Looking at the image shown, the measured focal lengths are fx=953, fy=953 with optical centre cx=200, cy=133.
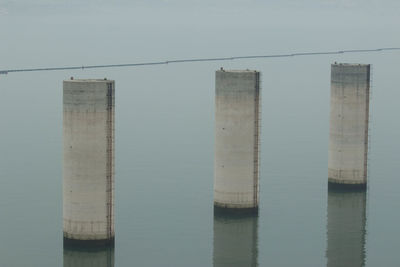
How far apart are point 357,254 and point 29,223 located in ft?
63.8

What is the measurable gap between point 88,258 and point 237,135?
11852 mm

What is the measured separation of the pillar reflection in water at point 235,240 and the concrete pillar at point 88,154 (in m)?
7.48

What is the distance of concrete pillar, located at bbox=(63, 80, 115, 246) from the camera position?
4769cm

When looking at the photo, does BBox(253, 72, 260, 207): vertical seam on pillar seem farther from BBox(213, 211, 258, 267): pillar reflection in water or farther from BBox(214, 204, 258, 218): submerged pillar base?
BBox(213, 211, 258, 267): pillar reflection in water

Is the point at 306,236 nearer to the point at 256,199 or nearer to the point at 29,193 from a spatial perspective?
the point at 256,199

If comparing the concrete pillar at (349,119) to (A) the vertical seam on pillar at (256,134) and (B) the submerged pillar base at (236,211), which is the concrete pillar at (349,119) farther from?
(A) the vertical seam on pillar at (256,134)

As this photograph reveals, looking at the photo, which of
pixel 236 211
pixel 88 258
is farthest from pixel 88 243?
pixel 236 211

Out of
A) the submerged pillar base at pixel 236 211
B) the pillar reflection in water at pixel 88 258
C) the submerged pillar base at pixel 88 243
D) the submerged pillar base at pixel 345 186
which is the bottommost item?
the pillar reflection in water at pixel 88 258

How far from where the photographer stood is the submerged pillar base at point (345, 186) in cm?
6506

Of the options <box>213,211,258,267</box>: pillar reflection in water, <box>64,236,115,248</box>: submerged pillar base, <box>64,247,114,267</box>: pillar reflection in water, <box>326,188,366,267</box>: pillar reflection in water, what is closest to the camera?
<box>64,236,115,248</box>: submerged pillar base

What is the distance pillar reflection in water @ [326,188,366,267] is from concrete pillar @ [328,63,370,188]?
4.95 feet

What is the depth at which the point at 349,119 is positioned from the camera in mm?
64062

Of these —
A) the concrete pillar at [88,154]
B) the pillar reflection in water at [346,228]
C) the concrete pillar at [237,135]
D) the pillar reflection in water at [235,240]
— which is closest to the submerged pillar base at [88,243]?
the concrete pillar at [88,154]

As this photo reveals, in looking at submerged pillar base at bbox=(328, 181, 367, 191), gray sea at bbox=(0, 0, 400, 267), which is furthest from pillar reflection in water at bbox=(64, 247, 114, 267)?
submerged pillar base at bbox=(328, 181, 367, 191)
